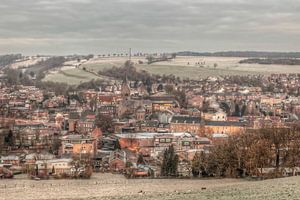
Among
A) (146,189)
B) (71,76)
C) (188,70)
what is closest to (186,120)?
(146,189)

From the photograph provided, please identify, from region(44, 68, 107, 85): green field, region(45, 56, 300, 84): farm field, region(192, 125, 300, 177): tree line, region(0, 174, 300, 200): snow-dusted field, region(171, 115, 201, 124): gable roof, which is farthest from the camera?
region(45, 56, 300, 84): farm field

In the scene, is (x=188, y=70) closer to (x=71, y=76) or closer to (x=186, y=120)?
(x=71, y=76)

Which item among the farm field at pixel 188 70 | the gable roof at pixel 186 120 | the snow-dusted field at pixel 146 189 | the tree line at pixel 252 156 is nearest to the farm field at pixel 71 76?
the farm field at pixel 188 70

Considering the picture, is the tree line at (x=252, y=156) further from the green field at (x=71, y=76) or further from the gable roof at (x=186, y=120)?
the green field at (x=71, y=76)

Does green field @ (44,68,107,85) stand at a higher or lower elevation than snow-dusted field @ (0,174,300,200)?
lower

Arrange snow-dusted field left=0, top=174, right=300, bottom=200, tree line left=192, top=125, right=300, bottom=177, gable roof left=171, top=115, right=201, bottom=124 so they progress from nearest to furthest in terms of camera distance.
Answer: snow-dusted field left=0, top=174, right=300, bottom=200 → tree line left=192, top=125, right=300, bottom=177 → gable roof left=171, top=115, right=201, bottom=124

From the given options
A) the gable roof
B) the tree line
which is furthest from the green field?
the tree line

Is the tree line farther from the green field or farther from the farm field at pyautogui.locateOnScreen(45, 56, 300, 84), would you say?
the farm field at pyautogui.locateOnScreen(45, 56, 300, 84)

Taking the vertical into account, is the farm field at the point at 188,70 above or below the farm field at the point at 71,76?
above

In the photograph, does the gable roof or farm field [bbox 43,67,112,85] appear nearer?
the gable roof
